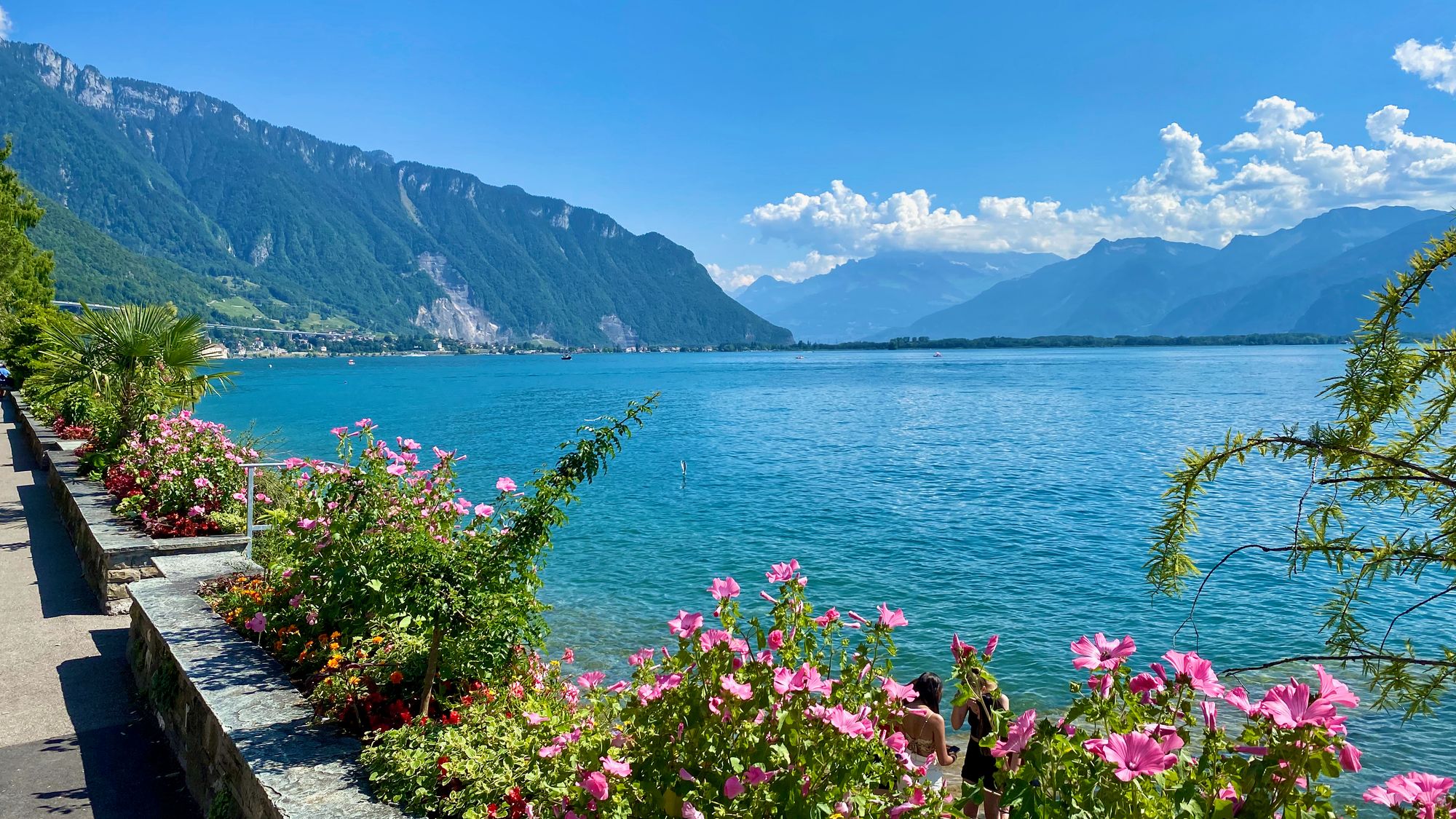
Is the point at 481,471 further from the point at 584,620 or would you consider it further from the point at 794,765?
the point at 794,765

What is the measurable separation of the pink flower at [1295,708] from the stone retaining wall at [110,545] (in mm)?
8929

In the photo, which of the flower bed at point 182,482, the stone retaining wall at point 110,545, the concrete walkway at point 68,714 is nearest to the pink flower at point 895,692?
the concrete walkway at point 68,714

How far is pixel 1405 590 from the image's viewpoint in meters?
16.8

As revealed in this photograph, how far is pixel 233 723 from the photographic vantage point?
4422mm

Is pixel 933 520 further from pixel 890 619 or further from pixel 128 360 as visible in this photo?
pixel 890 619

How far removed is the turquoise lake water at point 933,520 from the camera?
43.1 ft

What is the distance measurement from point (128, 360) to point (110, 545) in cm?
580

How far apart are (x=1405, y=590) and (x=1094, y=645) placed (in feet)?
64.4

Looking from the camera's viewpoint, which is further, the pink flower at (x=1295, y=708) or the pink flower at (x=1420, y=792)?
the pink flower at (x=1420, y=792)

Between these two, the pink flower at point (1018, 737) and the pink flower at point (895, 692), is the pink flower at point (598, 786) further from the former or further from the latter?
the pink flower at point (1018, 737)

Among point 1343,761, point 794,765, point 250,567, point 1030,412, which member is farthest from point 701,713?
point 1030,412

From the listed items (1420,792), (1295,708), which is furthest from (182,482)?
(1420,792)

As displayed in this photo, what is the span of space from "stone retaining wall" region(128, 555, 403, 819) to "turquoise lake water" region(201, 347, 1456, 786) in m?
3.73

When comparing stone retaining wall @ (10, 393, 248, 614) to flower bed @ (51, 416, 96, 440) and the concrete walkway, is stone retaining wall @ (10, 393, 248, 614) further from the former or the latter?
flower bed @ (51, 416, 96, 440)
